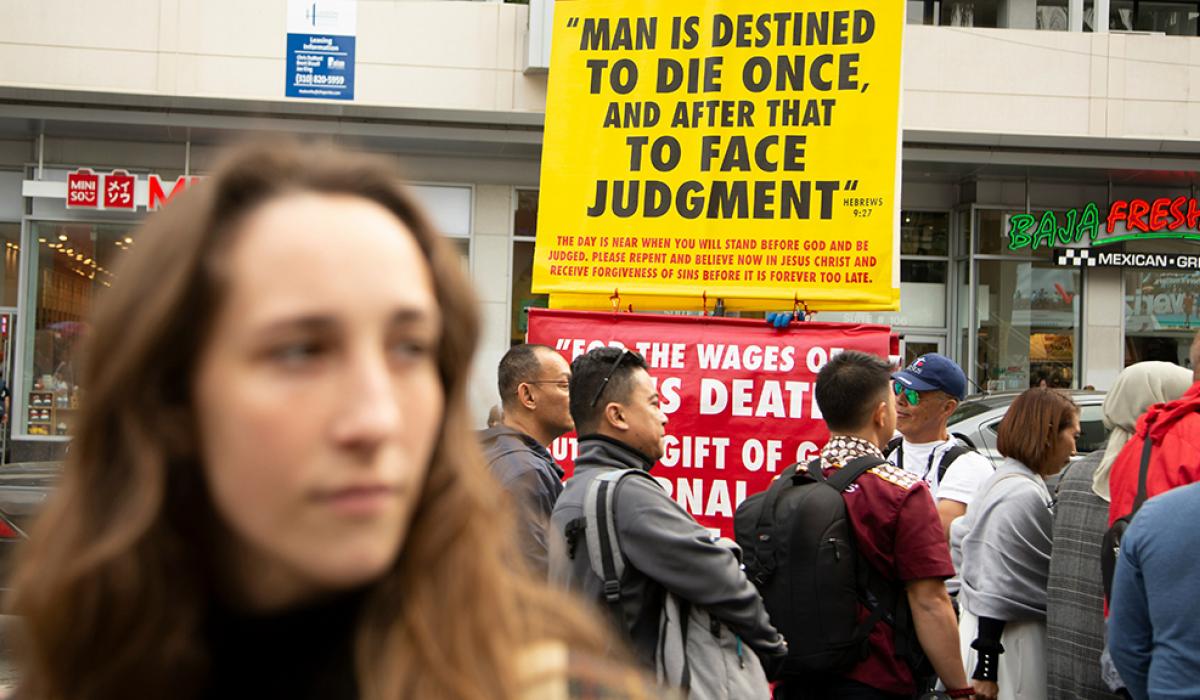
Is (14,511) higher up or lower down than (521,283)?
lower down

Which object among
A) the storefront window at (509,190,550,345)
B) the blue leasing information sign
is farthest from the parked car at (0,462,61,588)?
the storefront window at (509,190,550,345)

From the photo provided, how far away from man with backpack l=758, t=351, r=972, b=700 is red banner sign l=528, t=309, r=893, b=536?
83 centimetres

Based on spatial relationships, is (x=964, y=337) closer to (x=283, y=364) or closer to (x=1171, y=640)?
(x=1171, y=640)

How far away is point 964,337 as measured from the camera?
1798 centimetres

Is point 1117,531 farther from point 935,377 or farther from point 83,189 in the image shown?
point 83,189

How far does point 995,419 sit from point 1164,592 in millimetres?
6774

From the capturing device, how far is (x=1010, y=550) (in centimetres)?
482

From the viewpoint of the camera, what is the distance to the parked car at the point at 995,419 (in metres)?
9.68

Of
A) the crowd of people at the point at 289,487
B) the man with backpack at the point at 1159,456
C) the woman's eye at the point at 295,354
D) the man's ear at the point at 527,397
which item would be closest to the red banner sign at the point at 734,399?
the man's ear at the point at 527,397

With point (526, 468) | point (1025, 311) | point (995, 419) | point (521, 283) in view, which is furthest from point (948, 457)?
point (1025, 311)

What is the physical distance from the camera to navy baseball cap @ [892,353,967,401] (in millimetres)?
6062

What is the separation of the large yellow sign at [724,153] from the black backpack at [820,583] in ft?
4.27

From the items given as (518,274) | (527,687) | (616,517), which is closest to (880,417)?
(616,517)

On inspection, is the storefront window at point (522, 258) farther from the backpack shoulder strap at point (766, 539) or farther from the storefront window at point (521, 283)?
the backpack shoulder strap at point (766, 539)
